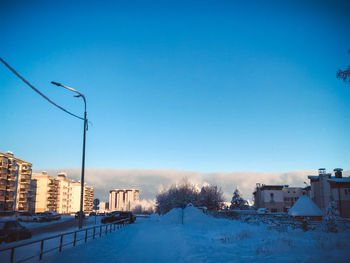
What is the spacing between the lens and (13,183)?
86188 mm

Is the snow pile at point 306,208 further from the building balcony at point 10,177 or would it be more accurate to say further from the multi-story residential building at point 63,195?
the multi-story residential building at point 63,195

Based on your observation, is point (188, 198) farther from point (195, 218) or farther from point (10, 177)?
point (10, 177)

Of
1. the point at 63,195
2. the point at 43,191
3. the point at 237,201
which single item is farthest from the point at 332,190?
the point at 63,195

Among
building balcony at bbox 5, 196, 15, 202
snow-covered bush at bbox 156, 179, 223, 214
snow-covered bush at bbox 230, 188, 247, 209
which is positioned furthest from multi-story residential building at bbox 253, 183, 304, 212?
building balcony at bbox 5, 196, 15, 202

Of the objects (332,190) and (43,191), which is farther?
(43,191)

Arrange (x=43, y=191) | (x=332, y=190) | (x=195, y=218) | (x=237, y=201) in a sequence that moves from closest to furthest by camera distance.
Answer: (x=195, y=218), (x=332, y=190), (x=237, y=201), (x=43, y=191)

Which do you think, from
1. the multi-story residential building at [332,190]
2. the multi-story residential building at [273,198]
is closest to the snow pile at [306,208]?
the multi-story residential building at [332,190]

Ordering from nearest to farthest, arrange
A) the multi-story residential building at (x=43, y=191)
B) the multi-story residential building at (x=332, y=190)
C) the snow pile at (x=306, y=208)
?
1. the snow pile at (x=306, y=208)
2. the multi-story residential building at (x=332, y=190)
3. the multi-story residential building at (x=43, y=191)

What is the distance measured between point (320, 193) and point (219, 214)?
19672mm

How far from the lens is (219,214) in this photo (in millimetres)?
55438

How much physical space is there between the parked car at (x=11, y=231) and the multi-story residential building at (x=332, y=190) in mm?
49485

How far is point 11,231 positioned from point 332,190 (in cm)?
5150

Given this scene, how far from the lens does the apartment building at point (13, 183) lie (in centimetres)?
8075

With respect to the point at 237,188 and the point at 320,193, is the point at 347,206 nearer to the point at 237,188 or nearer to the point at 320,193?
the point at 320,193
